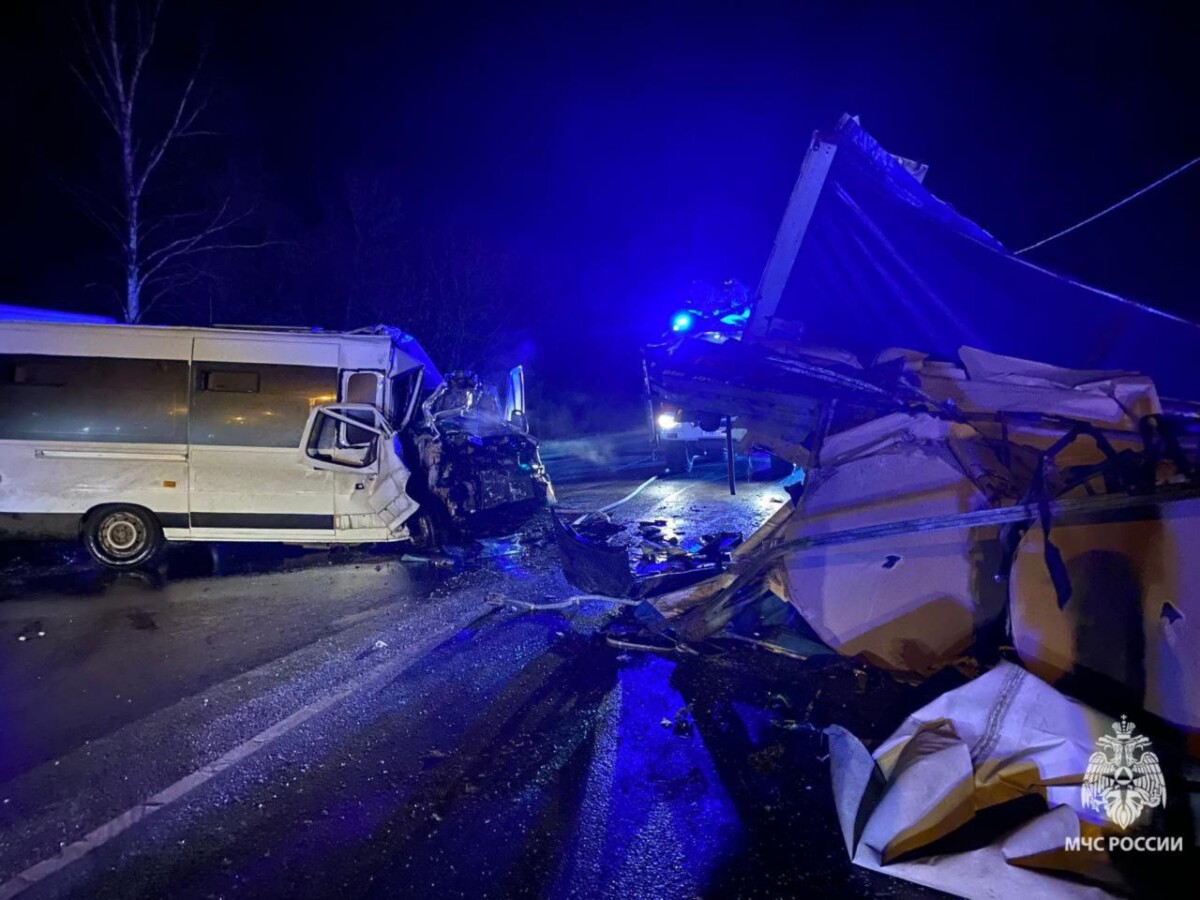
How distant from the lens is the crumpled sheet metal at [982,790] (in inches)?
97.7

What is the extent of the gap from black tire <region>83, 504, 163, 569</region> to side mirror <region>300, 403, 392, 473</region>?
1.87 meters

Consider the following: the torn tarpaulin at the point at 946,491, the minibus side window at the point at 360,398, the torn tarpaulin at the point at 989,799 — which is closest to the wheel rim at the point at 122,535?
the minibus side window at the point at 360,398

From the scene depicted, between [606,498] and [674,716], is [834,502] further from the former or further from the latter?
[606,498]

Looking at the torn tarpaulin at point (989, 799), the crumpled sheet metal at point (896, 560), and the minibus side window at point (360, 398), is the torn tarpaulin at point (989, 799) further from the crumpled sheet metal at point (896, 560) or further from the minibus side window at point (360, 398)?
the minibus side window at point (360, 398)

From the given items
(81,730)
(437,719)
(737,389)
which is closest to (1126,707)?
(737,389)

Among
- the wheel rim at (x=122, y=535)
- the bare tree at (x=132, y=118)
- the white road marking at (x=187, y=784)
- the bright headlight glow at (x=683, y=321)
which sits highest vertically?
the bare tree at (x=132, y=118)

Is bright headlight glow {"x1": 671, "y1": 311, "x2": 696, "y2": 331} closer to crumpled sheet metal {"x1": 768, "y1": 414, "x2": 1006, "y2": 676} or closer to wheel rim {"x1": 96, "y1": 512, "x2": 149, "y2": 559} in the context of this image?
crumpled sheet metal {"x1": 768, "y1": 414, "x2": 1006, "y2": 676}

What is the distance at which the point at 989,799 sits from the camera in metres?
2.82

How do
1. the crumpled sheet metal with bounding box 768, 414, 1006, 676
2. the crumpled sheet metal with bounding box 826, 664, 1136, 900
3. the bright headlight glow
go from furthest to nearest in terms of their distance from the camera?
the bright headlight glow → the crumpled sheet metal with bounding box 768, 414, 1006, 676 → the crumpled sheet metal with bounding box 826, 664, 1136, 900

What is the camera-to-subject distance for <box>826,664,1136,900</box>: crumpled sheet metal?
8.14 feet

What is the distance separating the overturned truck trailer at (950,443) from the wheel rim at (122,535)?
5835mm

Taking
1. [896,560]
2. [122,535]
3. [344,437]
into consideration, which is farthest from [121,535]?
[896,560]

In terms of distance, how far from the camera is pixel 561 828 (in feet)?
9.77

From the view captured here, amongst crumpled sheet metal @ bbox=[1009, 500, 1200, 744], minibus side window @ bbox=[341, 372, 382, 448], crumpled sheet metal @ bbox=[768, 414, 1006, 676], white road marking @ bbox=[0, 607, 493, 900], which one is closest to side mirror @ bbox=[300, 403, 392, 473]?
minibus side window @ bbox=[341, 372, 382, 448]
